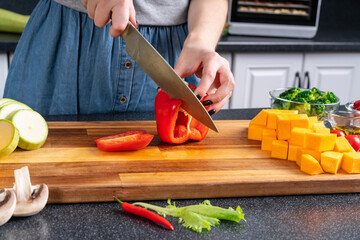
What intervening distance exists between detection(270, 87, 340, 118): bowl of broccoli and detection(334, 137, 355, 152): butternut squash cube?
283 millimetres

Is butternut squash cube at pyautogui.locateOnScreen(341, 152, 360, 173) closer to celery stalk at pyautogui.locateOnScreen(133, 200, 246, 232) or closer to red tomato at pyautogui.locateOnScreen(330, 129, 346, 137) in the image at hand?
red tomato at pyautogui.locateOnScreen(330, 129, 346, 137)

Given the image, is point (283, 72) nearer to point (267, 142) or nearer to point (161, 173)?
point (267, 142)

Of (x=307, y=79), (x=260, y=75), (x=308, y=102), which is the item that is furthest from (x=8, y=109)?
(x=307, y=79)

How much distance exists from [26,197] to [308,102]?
946mm

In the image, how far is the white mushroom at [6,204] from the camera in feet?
2.82

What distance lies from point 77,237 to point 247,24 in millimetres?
2301

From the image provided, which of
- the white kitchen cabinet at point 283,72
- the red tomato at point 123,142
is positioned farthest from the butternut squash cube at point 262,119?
the white kitchen cabinet at point 283,72

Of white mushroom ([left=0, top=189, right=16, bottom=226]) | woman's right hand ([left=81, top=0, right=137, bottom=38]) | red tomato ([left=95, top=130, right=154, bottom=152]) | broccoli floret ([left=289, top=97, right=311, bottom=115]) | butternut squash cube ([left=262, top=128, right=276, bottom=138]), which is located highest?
woman's right hand ([left=81, top=0, right=137, bottom=38])

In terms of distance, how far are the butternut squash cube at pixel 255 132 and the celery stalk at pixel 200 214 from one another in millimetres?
465

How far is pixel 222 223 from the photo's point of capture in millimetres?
936

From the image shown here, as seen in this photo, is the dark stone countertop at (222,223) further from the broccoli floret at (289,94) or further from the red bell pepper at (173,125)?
the broccoli floret at (289,94)

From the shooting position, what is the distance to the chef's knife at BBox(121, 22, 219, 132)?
1200 millimetres

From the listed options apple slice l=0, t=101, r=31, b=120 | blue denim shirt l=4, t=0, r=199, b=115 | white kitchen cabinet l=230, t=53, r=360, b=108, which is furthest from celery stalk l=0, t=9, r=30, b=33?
apple slice l=0, t=101, r=31, b=120

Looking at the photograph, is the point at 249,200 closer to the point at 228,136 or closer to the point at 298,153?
the point at 298,153
